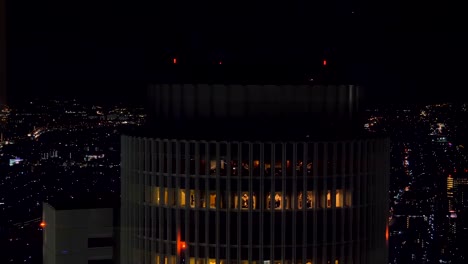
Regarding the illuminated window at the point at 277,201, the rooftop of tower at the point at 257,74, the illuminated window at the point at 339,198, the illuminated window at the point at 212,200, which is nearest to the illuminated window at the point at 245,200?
the illuminated window at the point at 277,201

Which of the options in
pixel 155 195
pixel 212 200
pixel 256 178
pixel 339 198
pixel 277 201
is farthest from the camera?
pixel 155 195

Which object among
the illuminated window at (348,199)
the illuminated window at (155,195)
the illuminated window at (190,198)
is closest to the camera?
the illuminated window at (190,198)

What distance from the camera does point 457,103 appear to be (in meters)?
37.1

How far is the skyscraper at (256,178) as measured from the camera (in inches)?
859

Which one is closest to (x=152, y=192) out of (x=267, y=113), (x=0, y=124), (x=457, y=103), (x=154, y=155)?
(x=154, y=155)

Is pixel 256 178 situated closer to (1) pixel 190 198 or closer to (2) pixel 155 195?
(1) pixel 190 198

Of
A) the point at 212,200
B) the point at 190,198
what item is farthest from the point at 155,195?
the point at 212,200

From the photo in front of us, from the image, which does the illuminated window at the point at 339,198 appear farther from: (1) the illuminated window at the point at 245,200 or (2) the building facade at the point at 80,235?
(2) the building facade at the point at 80,235

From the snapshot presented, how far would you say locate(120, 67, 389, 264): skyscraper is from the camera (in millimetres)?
21828

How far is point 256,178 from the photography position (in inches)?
855

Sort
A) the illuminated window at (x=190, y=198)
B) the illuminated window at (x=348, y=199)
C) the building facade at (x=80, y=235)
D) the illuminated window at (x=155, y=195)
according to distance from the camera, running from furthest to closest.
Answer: the building facade at (x=80, y=235) → the illuminated window at (x=155, y=195) → the illuminated window at (x=348, y=199) → the illuminated window at (x=190, y=198)

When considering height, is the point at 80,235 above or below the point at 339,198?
below

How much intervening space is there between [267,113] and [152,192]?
410 centimetres

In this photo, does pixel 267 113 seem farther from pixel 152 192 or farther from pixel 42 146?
pixel 42 146
